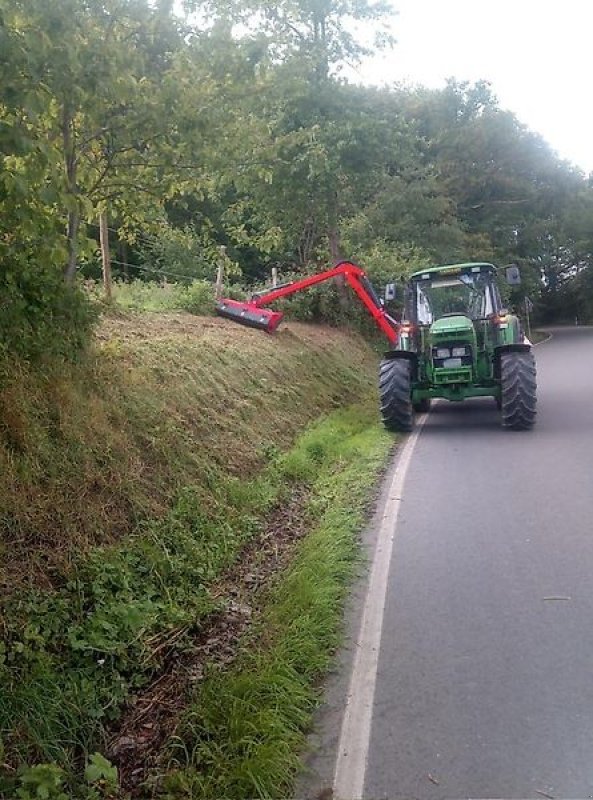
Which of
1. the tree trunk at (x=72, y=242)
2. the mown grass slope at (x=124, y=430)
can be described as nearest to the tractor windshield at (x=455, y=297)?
the mown grass slope at (x=124, y=430)

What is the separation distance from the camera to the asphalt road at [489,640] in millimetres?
3646

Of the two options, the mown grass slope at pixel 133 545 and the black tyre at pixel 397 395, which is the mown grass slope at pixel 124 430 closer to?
the mown grass slope at pixel 133 545

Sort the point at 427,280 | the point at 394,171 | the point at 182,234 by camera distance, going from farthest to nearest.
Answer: the point at 394,171 < the point at 427,280 < the point at 182,234

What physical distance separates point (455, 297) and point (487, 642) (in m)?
9.67

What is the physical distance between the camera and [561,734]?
3820 millimetres

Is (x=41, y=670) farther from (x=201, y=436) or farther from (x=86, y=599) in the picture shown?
(x=201, y=436)

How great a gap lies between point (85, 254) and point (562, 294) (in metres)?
61.1

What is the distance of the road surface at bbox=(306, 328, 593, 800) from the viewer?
3645 mm

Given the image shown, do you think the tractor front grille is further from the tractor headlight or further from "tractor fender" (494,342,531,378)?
"tractor fender" (494,342,531,378)

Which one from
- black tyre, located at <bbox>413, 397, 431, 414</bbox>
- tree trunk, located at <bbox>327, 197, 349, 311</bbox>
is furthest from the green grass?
tree trunk, located at <bbox>327, 197, 349, 311</bbox>

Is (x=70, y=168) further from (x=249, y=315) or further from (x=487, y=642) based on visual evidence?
(x=249, y=315)

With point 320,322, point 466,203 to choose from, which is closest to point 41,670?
point 320,322

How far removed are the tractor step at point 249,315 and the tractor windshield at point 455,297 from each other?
A: 11.0 ft

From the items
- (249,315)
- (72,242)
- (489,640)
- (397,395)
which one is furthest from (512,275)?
(489,640)
